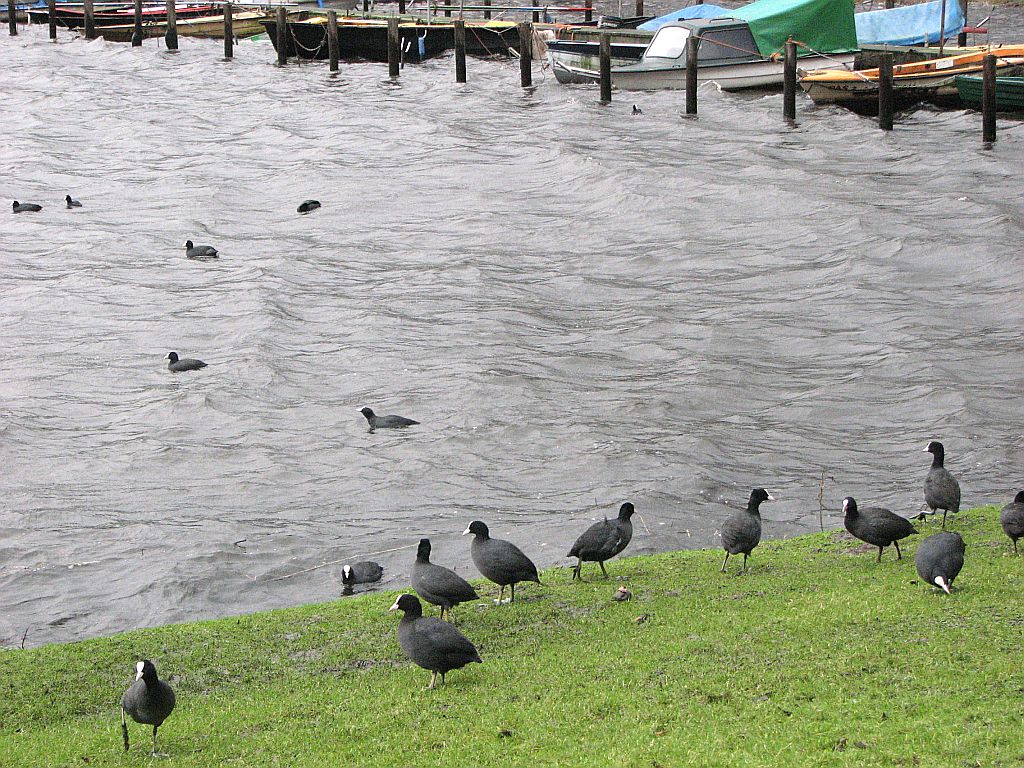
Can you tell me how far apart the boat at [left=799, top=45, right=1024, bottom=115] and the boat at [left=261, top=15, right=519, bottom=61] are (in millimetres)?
21125

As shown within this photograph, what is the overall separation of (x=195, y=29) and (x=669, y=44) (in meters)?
33.1

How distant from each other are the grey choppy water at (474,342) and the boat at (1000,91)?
1044 millimetres

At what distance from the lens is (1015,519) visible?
11133 millimetres

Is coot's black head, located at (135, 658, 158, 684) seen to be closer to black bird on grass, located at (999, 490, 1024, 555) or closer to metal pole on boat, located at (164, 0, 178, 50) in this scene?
black bird on grass, located at (999, 490, 1024, 555)

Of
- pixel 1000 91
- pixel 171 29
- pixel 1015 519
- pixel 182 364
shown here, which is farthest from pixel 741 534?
pixel 171 29

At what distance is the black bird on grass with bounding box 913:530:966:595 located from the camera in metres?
10.1

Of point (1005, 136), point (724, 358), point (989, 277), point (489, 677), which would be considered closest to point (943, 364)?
point (724, 358)

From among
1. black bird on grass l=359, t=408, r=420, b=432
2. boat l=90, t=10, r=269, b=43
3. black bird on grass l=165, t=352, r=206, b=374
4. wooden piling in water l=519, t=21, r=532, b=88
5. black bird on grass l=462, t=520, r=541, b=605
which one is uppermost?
boat l=90, t=10, r=269, b=43

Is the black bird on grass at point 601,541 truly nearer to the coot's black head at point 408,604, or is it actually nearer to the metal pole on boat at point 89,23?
the coot's black head at point 408,604

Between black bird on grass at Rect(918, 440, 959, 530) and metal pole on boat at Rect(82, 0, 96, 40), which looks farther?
metal pole on boat at Rect(82, 0, 96, 40)

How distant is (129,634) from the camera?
449 inches

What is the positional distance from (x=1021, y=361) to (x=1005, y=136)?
63.9 feet

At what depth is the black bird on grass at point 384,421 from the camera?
1756 centimetres

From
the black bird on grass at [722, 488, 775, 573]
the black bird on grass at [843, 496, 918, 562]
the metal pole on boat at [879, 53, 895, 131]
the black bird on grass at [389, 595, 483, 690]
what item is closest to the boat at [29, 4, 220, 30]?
the metal pole on boat at [879, 53, 895, 131]
